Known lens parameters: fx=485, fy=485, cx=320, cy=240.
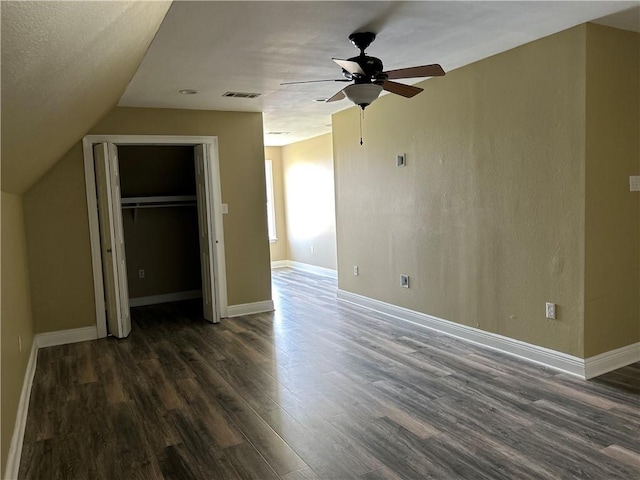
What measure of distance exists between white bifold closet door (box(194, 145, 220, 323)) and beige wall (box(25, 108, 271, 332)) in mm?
238

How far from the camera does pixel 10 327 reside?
116 inches

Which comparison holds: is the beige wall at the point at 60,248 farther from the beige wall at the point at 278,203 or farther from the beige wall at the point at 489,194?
the beige wall at the point at 278,203

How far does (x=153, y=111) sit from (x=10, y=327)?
3.00 metres

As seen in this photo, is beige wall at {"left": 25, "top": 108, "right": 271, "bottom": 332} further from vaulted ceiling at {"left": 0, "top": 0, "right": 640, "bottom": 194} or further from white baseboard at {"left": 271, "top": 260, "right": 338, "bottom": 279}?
white baseboard at {"left": 271, "top": 260, "right": 338, "bottom": 279}

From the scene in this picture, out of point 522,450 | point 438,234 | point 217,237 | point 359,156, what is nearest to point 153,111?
point 217,237

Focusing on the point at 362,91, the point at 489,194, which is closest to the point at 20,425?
the point at 362,91

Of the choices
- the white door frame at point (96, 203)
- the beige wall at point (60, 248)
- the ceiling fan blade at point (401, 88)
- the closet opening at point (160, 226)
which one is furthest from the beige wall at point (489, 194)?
the beige wall at point (60, 248)

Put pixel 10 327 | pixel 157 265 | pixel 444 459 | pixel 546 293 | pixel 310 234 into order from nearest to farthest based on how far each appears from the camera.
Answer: pixel 444 459 → pixel 10 327 → pixel 546 293 → pixel 157 265 → pixel 310 234

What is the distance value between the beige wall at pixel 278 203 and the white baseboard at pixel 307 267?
0.33ft

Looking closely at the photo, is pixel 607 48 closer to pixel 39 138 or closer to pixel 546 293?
pixel 546 293

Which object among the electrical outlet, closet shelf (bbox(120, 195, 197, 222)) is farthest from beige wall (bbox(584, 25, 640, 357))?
closet shelf (bbox(120, 195, 197, 222))

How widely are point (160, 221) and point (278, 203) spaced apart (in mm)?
3207

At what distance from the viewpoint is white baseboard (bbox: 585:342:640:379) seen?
137 inches

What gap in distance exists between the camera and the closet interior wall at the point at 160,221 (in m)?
6.58
